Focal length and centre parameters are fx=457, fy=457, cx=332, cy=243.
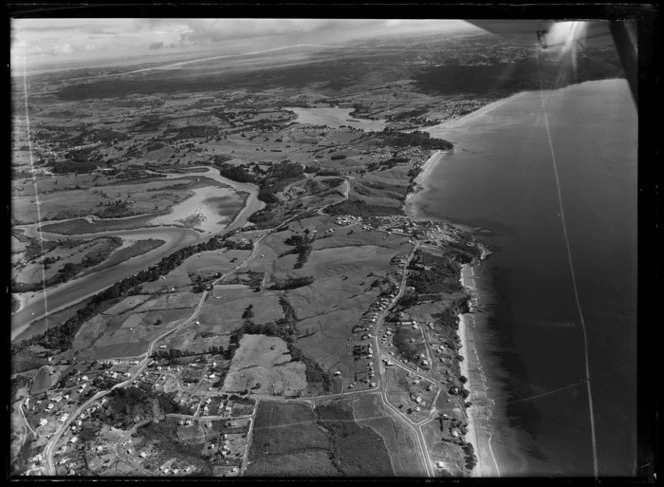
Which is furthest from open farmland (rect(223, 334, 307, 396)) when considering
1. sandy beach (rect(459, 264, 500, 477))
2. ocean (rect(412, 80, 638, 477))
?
ocean (rect(412, 80, 638, 477))

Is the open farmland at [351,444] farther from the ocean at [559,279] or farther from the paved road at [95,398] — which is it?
the paved road at [95,398]

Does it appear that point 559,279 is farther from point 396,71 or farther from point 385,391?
point 396,71

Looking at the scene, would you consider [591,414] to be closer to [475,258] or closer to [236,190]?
[475,258]

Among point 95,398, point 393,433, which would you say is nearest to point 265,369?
point 393,433

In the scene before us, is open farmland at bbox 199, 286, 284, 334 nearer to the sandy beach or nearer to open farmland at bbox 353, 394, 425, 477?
open farmland at bbox 353, 394, 425, 477

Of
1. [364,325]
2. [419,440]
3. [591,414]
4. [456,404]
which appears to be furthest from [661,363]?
[364,325]

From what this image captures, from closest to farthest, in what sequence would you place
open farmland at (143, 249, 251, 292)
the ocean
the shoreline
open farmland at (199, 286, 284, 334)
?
the ocean, open farmland at (199, 286, 284, 334), open farmland at (143, 249, 251, 292), the shoreline

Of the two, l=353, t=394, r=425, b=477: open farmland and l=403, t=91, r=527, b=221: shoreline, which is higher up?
l=403, t=91, r=527, b=221: shoreline
